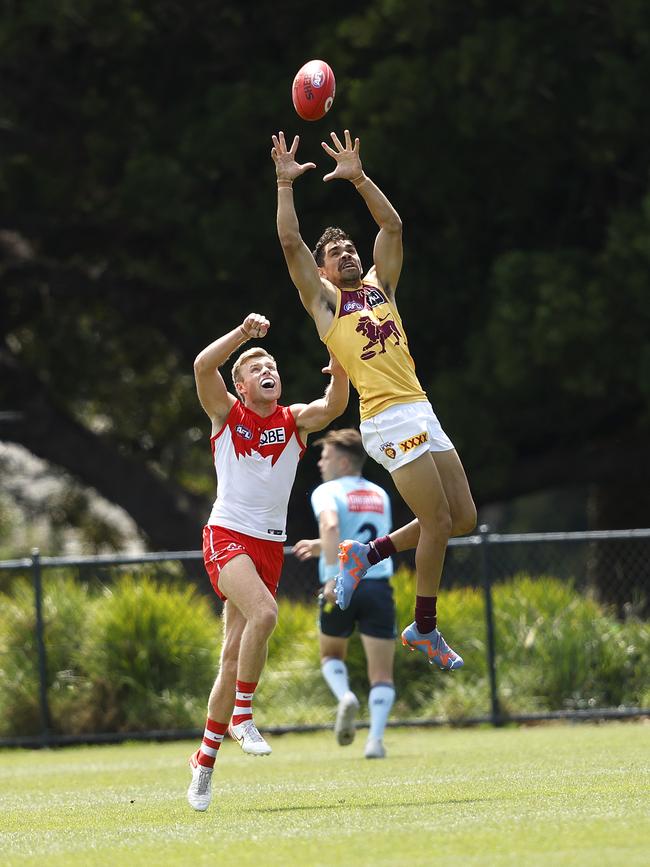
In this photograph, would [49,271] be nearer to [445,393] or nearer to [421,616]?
[445,393]

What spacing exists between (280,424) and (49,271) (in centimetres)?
1700

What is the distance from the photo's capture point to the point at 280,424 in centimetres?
882

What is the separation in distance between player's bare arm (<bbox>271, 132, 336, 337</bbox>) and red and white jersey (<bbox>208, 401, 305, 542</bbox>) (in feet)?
2.18

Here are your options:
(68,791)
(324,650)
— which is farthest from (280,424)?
(324,650)

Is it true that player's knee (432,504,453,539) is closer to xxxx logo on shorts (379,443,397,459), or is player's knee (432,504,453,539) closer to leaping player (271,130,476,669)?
leaping player (271,130,476,669)

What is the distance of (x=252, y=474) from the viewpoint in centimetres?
870

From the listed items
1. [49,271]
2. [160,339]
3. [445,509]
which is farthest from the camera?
[160,339]

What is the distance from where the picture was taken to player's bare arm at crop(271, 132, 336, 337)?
340 inches

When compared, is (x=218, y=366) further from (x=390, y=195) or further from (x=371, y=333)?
(x=390, y=195)

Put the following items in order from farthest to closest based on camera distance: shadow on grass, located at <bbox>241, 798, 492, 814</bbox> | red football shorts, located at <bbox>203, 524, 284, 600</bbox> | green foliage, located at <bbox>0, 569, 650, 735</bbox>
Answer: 1. green foliage, located at <bbox>0, 569, 650, 735</bbox>
2. red football shorts, located at <bbox>203, 524, 284, 600</bbox>
3. shadow on grass, located at <bbox>241, 798, 492, 814</bbox>

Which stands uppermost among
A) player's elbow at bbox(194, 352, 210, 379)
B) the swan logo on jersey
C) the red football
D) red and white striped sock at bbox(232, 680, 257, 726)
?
the red football

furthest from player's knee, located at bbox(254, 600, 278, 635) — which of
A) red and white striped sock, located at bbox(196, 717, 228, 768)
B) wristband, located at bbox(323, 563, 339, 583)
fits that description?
wristband, located at bbox(323, 563, 339, 583)

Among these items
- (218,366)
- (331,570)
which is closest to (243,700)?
(218,366)

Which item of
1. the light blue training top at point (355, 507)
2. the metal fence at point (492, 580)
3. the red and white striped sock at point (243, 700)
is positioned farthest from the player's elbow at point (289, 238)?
the metal fence at point (492, 580)
